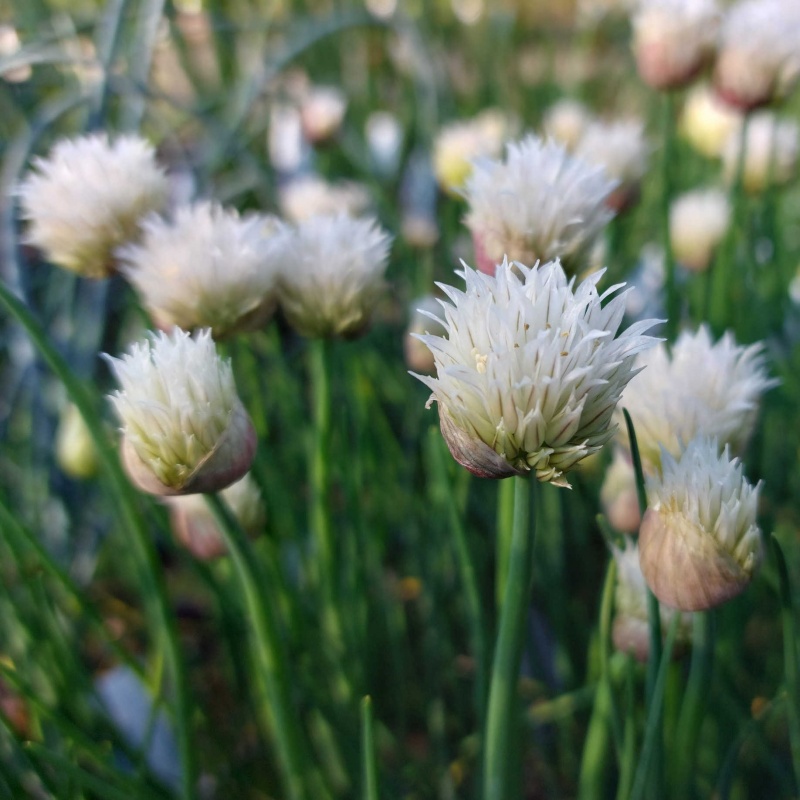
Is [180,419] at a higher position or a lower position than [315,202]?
lower

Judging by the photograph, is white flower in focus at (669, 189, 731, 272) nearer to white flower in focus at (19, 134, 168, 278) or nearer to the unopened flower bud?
white flower in focus at (19, 134, 168, 278)

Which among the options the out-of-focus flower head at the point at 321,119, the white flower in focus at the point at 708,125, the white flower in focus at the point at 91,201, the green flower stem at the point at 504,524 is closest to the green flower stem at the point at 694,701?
the green flower stem at the point at 504,524

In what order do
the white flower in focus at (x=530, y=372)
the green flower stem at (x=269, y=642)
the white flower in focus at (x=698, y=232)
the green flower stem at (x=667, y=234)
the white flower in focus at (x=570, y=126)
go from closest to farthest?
the white flower in focus at (x=530, y=372)
the green flower stem at (x=269, y=642)
the green flower stem at (x=667, y=234)
the white flower in focus at (x=698, y=232)
the white flower in focus at (x=570, y=126)

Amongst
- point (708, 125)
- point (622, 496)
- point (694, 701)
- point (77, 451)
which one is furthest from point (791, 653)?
point (708, 125)

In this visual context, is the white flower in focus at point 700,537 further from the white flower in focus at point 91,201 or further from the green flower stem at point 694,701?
the white flower in focus at point 91,201

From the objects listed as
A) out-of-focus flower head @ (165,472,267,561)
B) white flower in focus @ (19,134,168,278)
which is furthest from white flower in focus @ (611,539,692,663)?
white flower in focus @ (19,134,168,278)

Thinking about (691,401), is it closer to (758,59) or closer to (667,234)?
(667,234)
